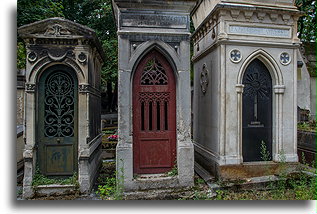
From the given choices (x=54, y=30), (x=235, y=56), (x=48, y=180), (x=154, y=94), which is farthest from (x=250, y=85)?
(x=48, y=180)

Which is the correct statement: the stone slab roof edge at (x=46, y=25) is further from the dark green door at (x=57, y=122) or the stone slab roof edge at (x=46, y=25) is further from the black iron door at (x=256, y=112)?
the black iron door at (x=256, y=112)

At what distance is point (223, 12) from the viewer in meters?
4.99

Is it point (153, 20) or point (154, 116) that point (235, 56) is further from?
point (154, 116)

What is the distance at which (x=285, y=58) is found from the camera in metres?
5.34

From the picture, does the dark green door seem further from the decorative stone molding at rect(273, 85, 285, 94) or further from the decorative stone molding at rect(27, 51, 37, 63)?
the decorative stone molding at rect(273, 85, 285, 94)

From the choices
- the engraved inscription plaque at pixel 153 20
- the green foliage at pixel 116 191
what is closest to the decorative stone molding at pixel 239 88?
the engraved inscription plaque at pixel 153 20

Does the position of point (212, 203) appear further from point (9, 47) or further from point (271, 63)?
point (9, 47)

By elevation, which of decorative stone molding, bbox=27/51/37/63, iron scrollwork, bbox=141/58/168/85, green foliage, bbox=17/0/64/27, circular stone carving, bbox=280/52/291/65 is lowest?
iron scrollwork, bbox=141/58/168/85

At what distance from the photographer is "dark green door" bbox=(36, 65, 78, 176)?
4.64 meters

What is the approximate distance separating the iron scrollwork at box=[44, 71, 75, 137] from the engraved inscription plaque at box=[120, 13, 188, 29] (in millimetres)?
1644

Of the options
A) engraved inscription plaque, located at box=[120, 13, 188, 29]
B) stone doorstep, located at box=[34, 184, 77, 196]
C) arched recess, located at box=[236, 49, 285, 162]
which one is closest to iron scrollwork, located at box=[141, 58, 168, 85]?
engraved inscription plaque, located at box=[120, 13, 188, 29]

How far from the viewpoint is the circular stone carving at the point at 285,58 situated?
210 inches

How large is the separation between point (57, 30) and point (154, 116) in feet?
8.25

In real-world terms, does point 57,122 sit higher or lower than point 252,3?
lower
